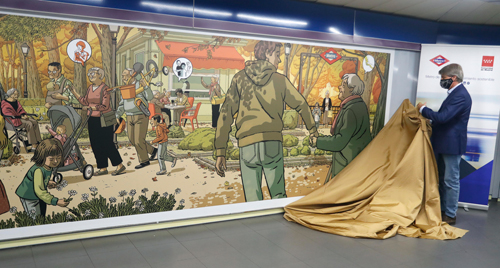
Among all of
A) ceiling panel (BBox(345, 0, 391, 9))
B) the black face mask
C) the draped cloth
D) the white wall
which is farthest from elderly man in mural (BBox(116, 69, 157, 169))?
the black face mask

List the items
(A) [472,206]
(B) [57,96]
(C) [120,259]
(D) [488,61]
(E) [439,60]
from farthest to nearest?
(A) [472,206]
(E) [439,60]
(D) [488,61]
(B) [57,96]
(C) [120,259]

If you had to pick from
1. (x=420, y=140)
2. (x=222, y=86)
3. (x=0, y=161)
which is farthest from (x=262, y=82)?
(x=0, y=161)

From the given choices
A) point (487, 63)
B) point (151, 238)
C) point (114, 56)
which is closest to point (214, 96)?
point (114, 56)

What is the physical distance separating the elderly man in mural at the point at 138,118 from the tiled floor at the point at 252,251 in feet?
2.59

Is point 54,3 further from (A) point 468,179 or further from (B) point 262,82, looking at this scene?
(A) point 468,179

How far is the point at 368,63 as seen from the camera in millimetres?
4797

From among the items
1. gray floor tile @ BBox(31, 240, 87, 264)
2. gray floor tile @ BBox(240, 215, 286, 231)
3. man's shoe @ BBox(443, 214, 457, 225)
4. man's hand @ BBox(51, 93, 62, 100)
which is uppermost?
man's hand @ BBox(51, 93, 62, 100)

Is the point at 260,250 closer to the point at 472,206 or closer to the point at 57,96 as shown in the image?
the point at 57,96

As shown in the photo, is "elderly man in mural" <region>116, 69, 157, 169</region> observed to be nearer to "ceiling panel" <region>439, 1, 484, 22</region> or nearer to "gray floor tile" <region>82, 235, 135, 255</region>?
"gray floor tile" <region>82, 235, 135, 255</region>

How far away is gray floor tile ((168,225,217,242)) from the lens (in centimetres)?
376

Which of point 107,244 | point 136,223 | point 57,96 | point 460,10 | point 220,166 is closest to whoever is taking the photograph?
point 57,96

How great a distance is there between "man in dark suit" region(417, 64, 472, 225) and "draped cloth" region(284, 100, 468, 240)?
17cm

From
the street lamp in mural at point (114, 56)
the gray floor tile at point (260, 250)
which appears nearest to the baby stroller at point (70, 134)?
the street lamp in mural at point (114, 56)

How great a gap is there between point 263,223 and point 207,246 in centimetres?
87
